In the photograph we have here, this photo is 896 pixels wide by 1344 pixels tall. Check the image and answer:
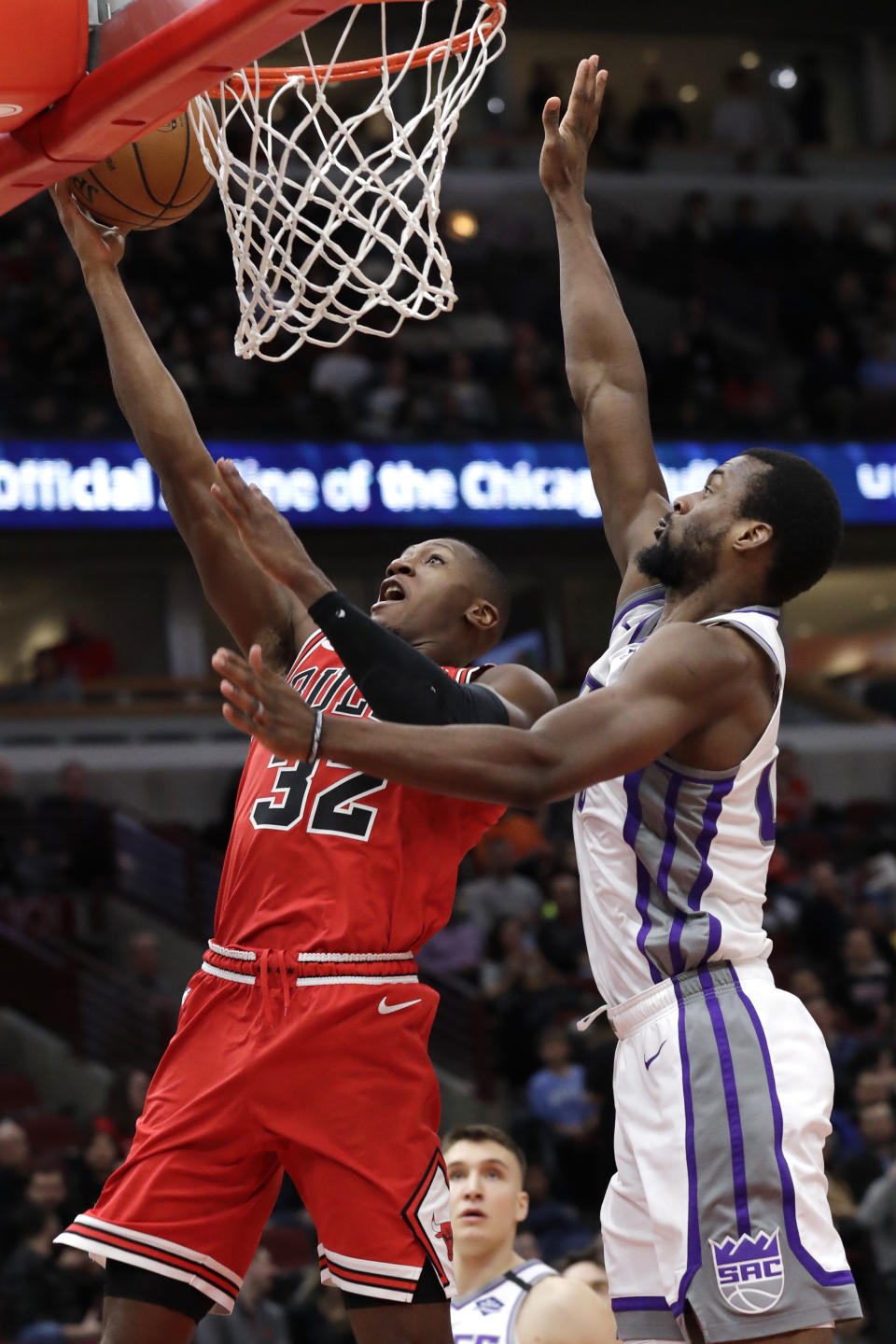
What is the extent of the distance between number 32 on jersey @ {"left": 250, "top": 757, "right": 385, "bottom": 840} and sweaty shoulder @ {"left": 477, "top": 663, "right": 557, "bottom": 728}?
30cm

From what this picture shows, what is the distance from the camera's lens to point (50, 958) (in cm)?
1142

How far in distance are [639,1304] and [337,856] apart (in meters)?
0.98

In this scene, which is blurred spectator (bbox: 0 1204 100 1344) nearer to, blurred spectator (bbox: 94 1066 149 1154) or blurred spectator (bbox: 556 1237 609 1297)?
blurred spectator (bbox: 94 1066 149 1154)

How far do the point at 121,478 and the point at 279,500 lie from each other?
117 centimetres

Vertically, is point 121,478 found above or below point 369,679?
above

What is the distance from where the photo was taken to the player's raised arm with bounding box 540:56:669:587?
3.82 m

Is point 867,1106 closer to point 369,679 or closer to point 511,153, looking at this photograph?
point 369,679

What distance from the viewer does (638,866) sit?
10.5 feet

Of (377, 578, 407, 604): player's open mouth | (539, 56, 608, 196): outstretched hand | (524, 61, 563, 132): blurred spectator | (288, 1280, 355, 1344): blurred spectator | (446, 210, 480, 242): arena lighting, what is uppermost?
(524, 61, 563, 132): blurred spectator

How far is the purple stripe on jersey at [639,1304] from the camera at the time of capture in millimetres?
3064

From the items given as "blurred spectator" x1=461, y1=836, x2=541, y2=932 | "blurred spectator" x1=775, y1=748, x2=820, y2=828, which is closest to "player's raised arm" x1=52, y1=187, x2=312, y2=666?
"blurred spectator" x1=461, y1=836, x2=541, y2=932

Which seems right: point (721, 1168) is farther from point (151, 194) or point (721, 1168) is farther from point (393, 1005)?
point (151, 194)

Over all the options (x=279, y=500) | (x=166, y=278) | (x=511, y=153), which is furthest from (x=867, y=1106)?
(x=511, y=153)

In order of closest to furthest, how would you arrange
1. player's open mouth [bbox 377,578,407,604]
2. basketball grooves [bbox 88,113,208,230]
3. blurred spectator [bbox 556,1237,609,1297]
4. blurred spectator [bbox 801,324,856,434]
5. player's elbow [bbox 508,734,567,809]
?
player's elbow [bbox 508,734,567,809] → player's open mouth [bbox 377,578,407,604] → basketball grooves [bbox 88,113,208,230] → blurred spectator [bbox 556,1237,609,1297] → blurred spectator [bbox 801,324,856,434]
